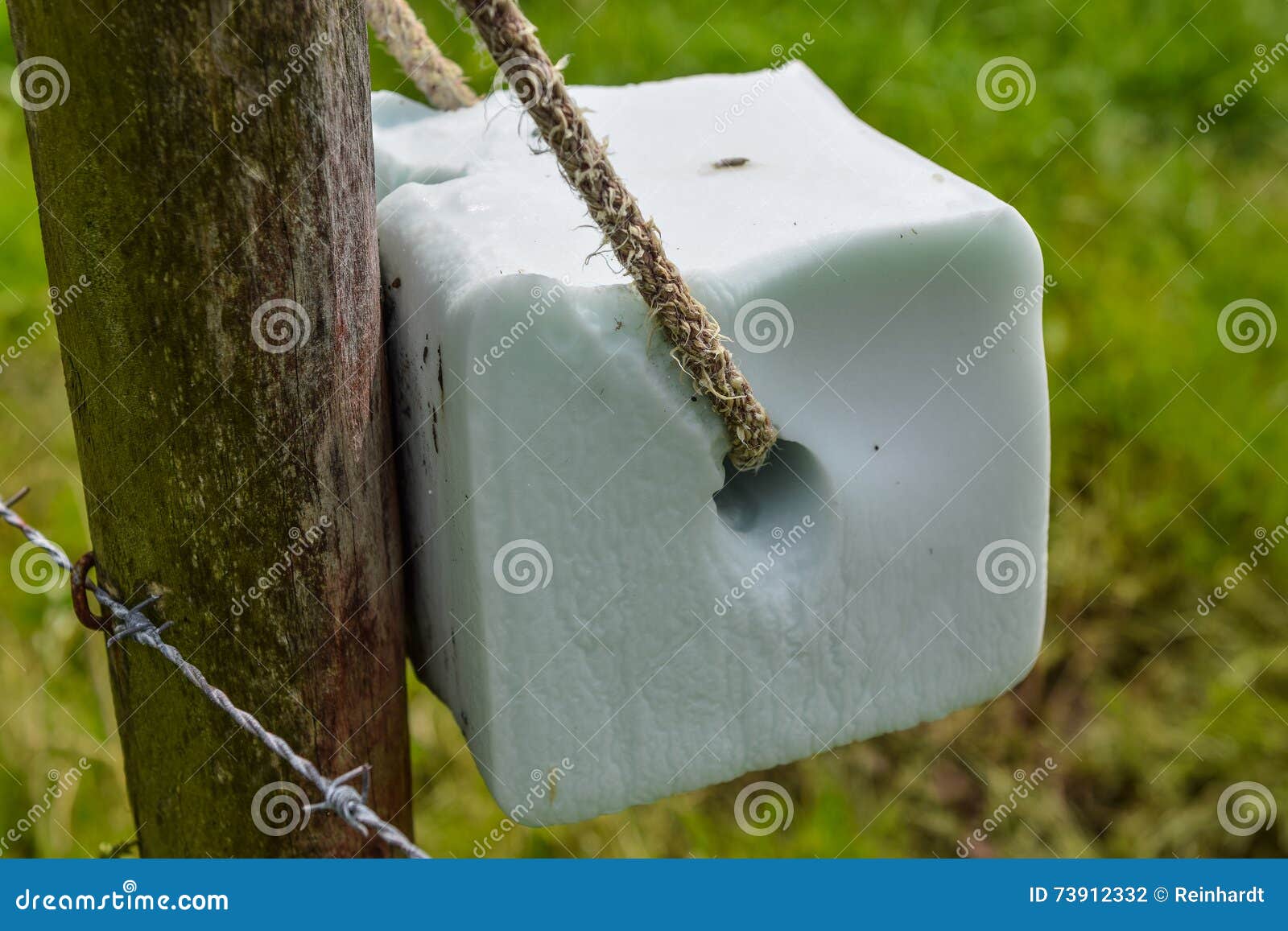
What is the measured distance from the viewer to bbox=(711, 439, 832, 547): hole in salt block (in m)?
0.98

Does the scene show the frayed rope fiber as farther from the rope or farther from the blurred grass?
the blurred grass

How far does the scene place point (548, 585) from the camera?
0.90m

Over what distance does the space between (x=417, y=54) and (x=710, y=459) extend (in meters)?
0.47

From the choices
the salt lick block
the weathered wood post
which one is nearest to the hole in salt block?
the salt lick block

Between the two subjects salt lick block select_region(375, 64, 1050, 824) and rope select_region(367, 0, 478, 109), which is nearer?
salt lick block select_region(375, 64, 1050, 824)

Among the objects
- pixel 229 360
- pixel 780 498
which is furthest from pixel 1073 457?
pixel 229 360

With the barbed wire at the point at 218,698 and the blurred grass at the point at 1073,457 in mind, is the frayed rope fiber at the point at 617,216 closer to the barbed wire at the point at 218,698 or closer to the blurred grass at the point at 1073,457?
the barbed wire at the point at 218,698

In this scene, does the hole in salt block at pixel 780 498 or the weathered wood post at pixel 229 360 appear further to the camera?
the hole in salt block at pixel 780 498

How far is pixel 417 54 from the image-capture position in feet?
3.54

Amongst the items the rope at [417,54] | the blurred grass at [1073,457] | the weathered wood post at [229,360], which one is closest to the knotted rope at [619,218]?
the weathered wood post at [229,360]

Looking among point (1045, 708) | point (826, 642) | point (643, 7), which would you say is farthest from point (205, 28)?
point (643, 7)

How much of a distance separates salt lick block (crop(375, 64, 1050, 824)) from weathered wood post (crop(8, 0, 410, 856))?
8 cm

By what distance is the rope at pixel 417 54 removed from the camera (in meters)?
1.04

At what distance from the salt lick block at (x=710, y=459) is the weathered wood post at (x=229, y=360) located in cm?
8
